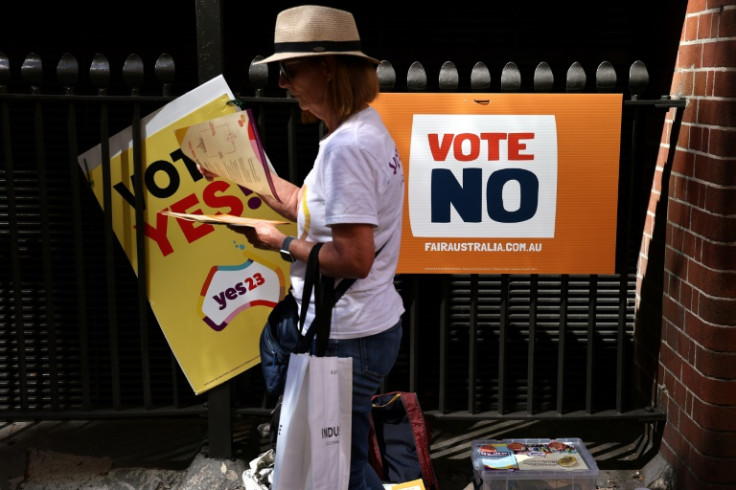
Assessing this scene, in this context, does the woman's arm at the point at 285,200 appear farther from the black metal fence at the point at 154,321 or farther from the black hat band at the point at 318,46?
the black metal fence at the point at 154,321

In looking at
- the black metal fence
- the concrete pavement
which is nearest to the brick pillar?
the concrete pavement

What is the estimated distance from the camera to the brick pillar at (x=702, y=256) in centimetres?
380

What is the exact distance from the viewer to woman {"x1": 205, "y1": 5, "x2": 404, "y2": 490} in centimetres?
273

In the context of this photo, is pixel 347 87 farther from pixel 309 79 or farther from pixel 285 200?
pixel 285 200

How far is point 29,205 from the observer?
194 inches

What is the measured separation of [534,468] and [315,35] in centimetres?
213

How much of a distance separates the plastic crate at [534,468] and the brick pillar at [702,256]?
Answer: 52 cm

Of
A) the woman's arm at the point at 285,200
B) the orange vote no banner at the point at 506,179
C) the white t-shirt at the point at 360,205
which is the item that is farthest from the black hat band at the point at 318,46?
the orange vote no banner at the point at 506,179

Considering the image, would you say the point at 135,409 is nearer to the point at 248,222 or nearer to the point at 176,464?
the point at 176,464

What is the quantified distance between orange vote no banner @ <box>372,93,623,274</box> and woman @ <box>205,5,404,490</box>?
3.74 ft

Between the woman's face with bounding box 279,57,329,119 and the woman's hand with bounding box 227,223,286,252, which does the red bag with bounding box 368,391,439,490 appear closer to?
the woman's hand with bounding box 227,223,286,252

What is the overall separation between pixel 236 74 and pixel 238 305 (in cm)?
140

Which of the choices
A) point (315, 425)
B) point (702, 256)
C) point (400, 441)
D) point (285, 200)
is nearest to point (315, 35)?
point (285, 200)

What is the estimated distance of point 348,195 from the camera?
8.86 feet
